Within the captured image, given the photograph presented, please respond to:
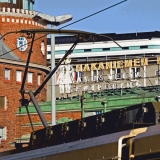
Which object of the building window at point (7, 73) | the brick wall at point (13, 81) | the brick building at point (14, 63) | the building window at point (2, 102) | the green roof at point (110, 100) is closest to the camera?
the green roof at point (110, 100)

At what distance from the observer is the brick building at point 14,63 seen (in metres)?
70.2

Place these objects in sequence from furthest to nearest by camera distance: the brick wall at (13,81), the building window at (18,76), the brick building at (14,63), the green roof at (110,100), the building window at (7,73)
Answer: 1. the building window at (18,76)
2. the building window at (7,73)
3. the brick building at (14,63)
4. the brick wall at (13,81)
5. the green roof at (110,100)

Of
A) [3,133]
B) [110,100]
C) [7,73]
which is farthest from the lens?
[7,73]

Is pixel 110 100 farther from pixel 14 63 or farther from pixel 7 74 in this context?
pixel 7 74

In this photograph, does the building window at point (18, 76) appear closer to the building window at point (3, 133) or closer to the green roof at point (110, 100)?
the building window at point (3, 133)

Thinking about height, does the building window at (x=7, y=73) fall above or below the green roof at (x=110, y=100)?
above

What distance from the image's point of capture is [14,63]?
72062mm

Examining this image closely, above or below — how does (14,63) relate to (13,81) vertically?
above

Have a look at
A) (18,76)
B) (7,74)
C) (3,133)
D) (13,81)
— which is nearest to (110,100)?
(3,133)

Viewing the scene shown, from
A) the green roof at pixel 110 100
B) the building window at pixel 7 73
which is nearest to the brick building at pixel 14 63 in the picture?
the building window at pixel 7 73

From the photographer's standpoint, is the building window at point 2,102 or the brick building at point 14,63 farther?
the building window at point 2,102

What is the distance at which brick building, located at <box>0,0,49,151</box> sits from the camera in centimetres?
7019

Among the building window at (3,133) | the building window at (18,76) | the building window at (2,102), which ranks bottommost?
the building window at (3,133)

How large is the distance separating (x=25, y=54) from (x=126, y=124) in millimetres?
57821
